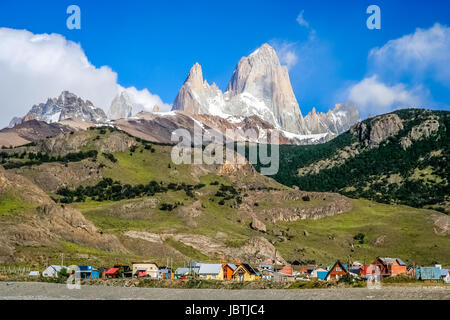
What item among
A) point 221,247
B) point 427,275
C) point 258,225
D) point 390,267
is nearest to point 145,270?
point 390,267

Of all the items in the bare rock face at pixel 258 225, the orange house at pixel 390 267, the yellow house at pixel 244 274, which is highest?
the bare rock face at pixel 258 225

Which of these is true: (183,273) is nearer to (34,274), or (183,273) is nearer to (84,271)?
(84,271)

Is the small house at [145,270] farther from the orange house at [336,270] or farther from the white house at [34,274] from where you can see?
the orange house at [336,270]

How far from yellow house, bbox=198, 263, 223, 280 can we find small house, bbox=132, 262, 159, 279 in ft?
27.8

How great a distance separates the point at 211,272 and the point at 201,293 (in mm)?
34500

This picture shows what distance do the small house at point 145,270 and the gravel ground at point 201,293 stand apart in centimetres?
2217

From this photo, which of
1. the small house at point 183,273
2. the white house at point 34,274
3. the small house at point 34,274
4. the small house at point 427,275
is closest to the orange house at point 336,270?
the small house at point 427,275

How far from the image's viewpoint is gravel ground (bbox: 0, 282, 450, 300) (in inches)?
2532

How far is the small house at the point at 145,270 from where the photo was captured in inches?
4466

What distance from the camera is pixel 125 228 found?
16838cm

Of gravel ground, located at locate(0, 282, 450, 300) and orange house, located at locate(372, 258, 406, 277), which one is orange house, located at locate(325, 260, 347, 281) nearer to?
orange house, located at locate(372, 258, 406, 277)

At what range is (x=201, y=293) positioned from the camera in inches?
3191

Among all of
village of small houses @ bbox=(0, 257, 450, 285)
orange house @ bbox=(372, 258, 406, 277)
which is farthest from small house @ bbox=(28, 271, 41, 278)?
orange house @ bbox=(372, 258, 406, 277)
